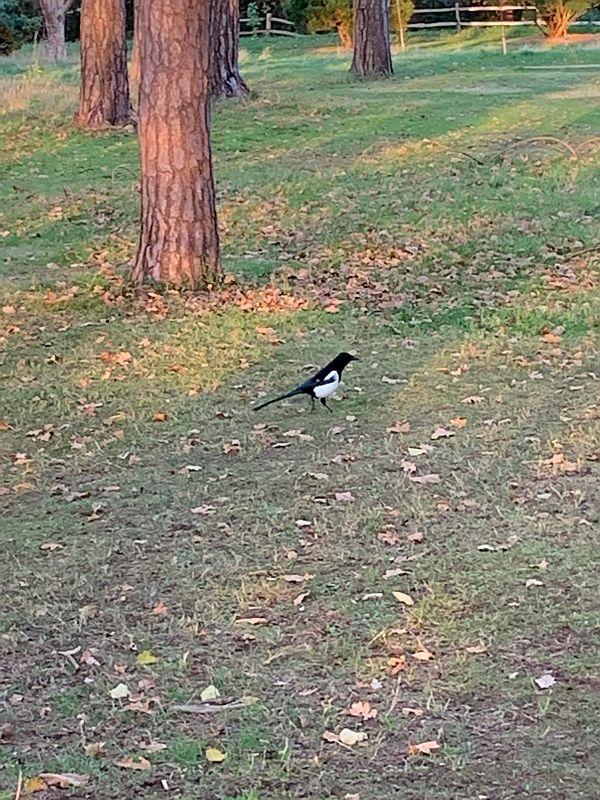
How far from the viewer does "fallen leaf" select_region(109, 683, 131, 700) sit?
412cm

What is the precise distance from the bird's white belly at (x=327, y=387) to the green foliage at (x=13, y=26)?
117ft

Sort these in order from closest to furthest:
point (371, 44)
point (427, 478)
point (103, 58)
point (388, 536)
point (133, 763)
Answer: point (133, 763) → point (388, 536) → point (427, 478) → point (103, 58) → point (371, 44)

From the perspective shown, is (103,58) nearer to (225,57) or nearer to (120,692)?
(225,57)

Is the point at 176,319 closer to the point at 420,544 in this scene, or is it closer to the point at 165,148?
the point at 165,148

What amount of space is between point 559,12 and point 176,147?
30.4 metres

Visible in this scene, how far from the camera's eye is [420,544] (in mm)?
5219

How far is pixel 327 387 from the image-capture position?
6.72m

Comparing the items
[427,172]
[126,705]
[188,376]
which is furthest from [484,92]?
[126,705]

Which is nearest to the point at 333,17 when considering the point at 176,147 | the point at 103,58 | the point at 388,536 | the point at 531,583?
the point at 103,58

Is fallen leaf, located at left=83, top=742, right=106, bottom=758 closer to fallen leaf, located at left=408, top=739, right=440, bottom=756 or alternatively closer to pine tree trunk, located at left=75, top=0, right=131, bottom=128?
fallen leaf, located at left=408, top=739, right=440, bottom=756

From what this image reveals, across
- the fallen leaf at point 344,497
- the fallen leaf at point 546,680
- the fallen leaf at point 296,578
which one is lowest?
the fallen leaf at point 546,680

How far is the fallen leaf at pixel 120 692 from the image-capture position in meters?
4.12

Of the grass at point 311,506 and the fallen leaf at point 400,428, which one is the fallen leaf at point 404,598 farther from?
the fallen leaf at point 400,428

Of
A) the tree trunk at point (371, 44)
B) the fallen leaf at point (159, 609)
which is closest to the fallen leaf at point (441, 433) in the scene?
the fallen leaf at point (159, 609)
